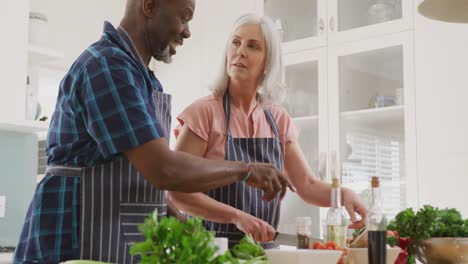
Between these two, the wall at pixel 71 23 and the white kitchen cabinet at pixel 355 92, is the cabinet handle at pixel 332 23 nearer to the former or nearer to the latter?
the white kitchen cabinet at pixel 355 92

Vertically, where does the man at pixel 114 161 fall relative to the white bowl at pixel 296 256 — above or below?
above

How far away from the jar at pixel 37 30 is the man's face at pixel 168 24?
7.35 ft

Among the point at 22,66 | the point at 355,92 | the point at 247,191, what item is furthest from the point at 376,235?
the point at 22,66

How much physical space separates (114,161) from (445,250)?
0.85m

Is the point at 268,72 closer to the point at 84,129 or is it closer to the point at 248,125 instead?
the point at 248,125

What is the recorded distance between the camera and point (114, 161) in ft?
5.07

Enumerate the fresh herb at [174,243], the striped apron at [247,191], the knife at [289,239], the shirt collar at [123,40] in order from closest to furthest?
1. the fresh herb at [174,243]
2. the shirt collar at [123,40]
3. the knife at [289,239]
4. the striped apron at [247,191]

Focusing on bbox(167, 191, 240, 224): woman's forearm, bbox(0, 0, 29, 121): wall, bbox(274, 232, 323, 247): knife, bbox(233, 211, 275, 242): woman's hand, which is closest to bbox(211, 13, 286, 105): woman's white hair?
bbox(167, 191, 240, 224): woman's forearm

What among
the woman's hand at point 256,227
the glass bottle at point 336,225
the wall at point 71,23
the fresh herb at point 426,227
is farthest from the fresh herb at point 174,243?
the wall at point 71,23

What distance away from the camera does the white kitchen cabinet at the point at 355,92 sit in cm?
353

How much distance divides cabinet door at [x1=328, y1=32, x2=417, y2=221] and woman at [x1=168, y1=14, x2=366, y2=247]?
1218 mm

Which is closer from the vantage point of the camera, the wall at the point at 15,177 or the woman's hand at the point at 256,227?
the woman's hand at the point at 256,227

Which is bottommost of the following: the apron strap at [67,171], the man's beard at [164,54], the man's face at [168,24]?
the apron strap at [67,171]

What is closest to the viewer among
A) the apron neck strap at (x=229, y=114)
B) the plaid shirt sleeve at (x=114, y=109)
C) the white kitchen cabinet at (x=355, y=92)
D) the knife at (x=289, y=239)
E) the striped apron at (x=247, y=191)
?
the plaid shirt sleeve at (x=114, y=109)
